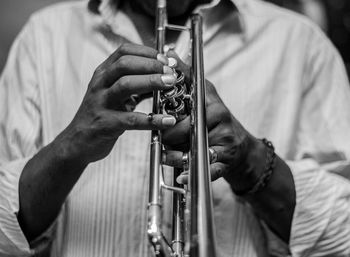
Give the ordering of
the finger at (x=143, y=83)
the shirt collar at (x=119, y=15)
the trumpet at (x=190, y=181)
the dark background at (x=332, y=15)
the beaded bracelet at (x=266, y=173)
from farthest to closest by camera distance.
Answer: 1. the dark background at (x=332, y=15)
2. the shirt collar at (x=119, y=15)
3. the beaded bracelet at (x=266, y=173)
4. the finger at (x=143, y=83)
5. the trumpet at (x=190, y=181)

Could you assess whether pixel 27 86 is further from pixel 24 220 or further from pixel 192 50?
pixel 192 50

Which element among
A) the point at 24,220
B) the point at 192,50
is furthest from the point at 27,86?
the point at 192,50

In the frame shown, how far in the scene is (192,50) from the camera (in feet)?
3.13

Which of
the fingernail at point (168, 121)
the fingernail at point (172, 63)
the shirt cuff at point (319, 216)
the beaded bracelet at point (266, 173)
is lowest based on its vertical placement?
the shirt cuff at point (319, 216)

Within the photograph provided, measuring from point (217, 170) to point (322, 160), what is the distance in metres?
0.33

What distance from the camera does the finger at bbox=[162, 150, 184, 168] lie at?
885mm

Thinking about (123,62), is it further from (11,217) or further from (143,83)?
(11,217)

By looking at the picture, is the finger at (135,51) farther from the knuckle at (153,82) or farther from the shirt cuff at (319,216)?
the shirt cuff at (319,216)

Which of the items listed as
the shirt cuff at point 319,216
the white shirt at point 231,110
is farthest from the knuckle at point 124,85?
the shirt cuff at point 319,216

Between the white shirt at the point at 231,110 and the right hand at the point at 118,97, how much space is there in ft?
0.52

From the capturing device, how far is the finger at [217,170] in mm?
892

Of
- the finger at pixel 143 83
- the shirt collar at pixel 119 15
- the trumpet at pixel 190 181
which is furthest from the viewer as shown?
the shirt collar at pixel 119 15

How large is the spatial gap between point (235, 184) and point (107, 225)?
22 cm

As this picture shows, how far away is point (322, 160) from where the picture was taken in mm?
1167
